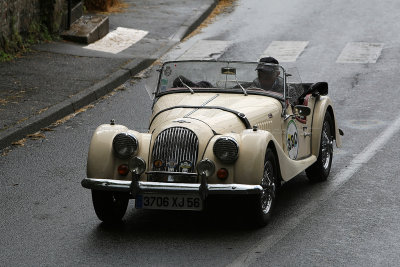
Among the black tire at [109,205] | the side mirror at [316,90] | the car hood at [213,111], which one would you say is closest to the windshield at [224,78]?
the car hood at [213,111]

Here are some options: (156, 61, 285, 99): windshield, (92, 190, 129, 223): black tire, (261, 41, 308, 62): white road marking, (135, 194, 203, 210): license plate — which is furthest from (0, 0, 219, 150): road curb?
(135, 194, 203, 210): license plate

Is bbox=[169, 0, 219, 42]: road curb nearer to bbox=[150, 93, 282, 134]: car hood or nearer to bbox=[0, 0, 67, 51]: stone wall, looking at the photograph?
bbox=[0, 0, 67, 51]: stone wall

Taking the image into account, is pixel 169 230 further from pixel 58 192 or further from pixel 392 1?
pixel 392 1

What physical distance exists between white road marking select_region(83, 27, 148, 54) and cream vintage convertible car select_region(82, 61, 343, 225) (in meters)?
8.89

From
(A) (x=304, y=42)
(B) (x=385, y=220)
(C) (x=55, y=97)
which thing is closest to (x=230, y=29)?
(A) (x=304, y=42)

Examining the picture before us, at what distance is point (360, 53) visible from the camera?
1889cm

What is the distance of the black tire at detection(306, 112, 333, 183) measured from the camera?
10898mm

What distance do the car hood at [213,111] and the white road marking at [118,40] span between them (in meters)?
9.17

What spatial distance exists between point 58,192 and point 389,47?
420 inches

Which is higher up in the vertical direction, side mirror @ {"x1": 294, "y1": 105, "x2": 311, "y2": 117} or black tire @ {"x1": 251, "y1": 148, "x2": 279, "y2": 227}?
side mirror @ {"x1": 294, "y1": 105, "x2": 311, "y2": 117}

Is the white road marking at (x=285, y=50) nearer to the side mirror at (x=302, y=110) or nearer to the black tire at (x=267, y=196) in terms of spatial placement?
the side mirror at (x=302, y=110)

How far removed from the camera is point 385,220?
30.3 ft

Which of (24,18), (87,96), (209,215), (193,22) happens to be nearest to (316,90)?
(209,215)

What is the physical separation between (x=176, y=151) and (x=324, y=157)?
9.69 ft
